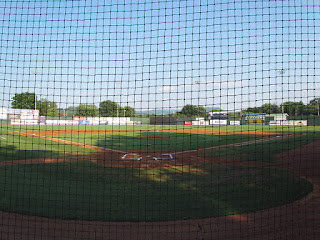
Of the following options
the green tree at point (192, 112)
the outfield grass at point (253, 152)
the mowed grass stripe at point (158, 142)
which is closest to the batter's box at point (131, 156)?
the mowed grass stripe at point (158, 142)

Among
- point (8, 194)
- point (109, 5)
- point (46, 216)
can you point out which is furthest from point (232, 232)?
point (8, 194)

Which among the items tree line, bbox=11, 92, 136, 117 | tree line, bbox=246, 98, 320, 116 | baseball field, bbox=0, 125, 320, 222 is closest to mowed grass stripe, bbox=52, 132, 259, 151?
tree line, bbox=246, 98, 320, 116

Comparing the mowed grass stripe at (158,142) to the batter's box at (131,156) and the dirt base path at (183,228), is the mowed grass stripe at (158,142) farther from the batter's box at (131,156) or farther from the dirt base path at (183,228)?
the dirt base path at (183,228)

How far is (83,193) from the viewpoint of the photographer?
6.21 m

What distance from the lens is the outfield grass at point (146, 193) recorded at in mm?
5168

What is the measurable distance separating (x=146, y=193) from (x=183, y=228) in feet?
6.45

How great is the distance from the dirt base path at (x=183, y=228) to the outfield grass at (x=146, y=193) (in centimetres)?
21

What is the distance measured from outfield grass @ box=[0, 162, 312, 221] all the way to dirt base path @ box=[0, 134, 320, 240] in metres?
0.21

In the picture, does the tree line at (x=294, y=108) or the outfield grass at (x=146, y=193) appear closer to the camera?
the outfield grass at (x=146, y=193)

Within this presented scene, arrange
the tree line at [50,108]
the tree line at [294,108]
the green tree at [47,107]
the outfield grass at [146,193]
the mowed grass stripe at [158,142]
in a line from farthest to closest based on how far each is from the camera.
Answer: the mowed grass stripe at [158,142] → the tree line at [294,108] → the green tree at [47,107] → the tree line at [50,108] → the outfield grass at [146,193]

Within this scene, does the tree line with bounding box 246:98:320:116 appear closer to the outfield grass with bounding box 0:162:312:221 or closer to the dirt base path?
the outfield grass with bounding box 0:162:312:221

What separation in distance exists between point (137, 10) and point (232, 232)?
4790 mm

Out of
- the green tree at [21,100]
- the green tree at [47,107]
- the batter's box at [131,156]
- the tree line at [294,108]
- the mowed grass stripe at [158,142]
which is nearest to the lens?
the green tree at [21,100]

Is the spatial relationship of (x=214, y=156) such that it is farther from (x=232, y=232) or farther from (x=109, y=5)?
(x=109, y=5)
